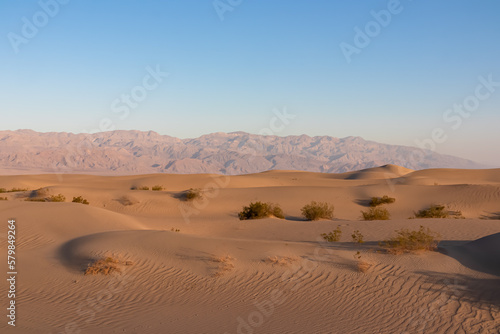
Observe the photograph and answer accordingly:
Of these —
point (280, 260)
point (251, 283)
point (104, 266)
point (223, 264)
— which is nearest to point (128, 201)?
point (104, 266)

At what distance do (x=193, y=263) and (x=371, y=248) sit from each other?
196 inches

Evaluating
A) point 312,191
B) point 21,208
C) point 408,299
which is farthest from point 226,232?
point 312,191

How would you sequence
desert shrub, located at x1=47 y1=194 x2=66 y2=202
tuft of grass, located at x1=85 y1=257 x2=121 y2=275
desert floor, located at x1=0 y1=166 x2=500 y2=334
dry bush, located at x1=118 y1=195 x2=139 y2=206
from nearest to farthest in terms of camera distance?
desert floor, located at x1=0 y1=166 x2=500 y2=334 → tuft of grass, located at x1=85 y1=257 x2=121 y2=275 → desert shrub, located at x1=47 y1=194 x2=66 y2=202 → dry bush, located at x1=118 y1=195 x2=139 y2=206

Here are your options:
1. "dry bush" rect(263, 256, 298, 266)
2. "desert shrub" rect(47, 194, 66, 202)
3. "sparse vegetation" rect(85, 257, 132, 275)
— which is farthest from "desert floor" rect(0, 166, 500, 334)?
"desert shrub" rect(47, 194, 66, 202)

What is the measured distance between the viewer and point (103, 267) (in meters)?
11.1

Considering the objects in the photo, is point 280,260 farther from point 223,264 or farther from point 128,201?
point 128,201

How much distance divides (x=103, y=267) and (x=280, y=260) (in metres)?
4.89

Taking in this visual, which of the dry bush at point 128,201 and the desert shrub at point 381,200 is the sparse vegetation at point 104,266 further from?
the desert shrub at point 381,200

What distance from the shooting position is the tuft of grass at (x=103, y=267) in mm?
11008

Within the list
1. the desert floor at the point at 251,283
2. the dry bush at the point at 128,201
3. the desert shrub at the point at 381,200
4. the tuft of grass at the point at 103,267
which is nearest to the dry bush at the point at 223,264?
the desert floor at the point at 251,283

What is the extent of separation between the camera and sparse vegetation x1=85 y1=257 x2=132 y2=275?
1101 cm

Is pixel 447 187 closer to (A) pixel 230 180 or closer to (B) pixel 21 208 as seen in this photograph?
(A) pixel 230 180

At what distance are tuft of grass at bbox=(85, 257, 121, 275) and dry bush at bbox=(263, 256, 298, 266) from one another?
162 inches

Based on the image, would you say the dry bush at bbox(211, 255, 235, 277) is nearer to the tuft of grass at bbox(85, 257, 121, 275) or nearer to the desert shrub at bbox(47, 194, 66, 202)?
the tuft of grass at bbox(85, 257, 121, 275)
